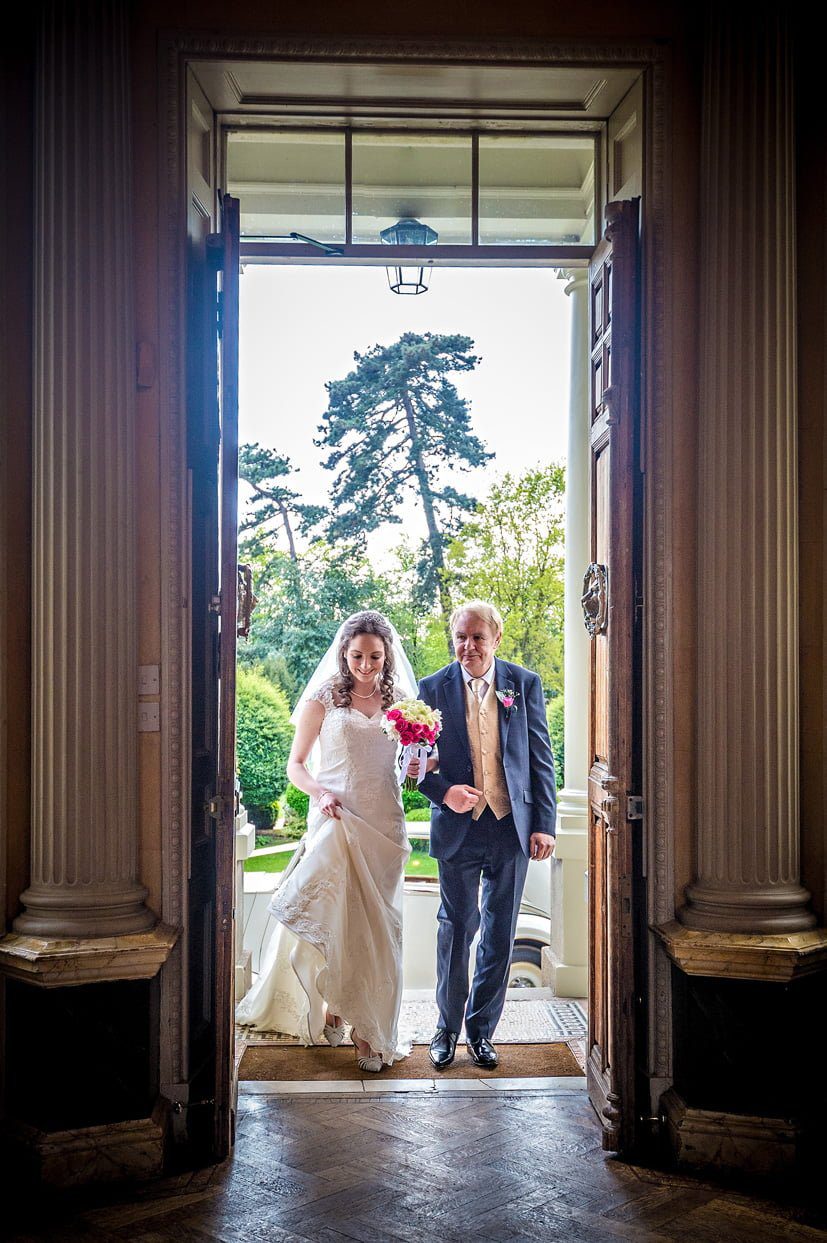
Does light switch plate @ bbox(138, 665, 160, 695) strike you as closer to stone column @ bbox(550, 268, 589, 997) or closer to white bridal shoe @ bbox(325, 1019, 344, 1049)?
white bridal shoe @ bbox(325, 1019, 344, 1049)

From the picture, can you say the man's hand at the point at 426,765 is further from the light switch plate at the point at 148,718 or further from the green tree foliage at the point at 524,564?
the green tree foliage at the point at 524,564

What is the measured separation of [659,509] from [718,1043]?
67.7 inches

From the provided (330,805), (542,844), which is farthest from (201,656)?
(542,844)

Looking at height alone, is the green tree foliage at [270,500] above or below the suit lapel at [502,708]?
above

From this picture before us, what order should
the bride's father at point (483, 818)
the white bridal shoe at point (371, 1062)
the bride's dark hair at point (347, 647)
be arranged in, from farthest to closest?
the bride's dark hair at point (347, 647), the bride's father at point (483, 818), the white bridal shoe at point (371, 1062)

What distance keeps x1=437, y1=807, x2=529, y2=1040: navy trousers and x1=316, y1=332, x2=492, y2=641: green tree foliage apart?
320 inches

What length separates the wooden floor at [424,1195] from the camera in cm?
291

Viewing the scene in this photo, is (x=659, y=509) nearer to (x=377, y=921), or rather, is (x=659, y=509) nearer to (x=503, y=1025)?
(x=377, y=921)

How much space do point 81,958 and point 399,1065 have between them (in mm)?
1671

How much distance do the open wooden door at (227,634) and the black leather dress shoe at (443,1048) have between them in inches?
40.5

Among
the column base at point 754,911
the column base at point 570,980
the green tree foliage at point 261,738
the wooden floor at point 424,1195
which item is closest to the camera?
the wooden floor at point 424,1195

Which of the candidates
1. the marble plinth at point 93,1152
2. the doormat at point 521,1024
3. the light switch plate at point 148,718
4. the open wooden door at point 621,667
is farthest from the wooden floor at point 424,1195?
the light switch plate at point 148,718

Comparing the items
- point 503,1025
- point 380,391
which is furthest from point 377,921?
point 380,391

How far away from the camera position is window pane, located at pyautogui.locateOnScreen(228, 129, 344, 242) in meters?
4.17
